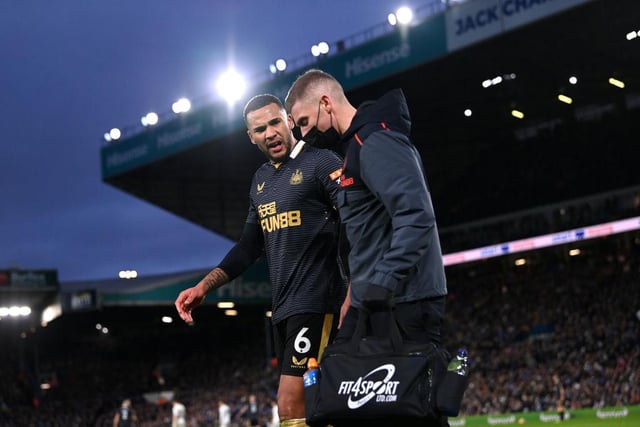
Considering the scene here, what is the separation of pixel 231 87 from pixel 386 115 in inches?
1352

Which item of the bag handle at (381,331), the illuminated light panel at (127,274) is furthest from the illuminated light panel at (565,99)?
the bag handle at (381,331)

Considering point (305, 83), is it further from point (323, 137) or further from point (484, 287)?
point (484, 287)

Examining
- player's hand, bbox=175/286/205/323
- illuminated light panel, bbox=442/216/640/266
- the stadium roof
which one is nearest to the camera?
player's hand, bbox=175/286/205/323

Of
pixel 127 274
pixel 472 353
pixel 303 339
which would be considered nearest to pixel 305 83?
pixel 303 339

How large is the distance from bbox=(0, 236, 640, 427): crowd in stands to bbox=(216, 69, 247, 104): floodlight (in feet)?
40.0

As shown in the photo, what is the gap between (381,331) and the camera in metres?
4.13

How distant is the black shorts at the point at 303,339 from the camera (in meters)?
5.77

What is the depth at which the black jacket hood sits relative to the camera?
14.5 ft

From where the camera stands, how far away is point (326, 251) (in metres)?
5.96

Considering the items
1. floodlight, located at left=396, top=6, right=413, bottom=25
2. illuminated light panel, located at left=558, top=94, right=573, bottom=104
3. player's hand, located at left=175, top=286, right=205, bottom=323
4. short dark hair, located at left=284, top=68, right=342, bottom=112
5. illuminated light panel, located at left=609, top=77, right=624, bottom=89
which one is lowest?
player's hand, located at left=175, top=286, right=205, bottom=323

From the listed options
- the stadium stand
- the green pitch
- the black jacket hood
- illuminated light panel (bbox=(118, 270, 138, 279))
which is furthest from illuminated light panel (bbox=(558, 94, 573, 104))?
the black jacket hood

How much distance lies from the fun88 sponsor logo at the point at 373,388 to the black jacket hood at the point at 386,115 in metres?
1.07

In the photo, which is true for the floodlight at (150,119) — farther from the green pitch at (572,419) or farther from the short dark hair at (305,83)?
the short dark hair at (305,83)

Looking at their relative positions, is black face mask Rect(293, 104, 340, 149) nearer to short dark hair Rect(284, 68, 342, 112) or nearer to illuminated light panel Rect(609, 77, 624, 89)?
short dark hair Rect(284, 68, 342, 112)
